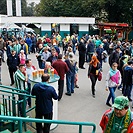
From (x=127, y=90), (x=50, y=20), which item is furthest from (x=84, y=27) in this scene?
(x=127, y=90)

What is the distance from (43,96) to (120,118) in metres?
2.07

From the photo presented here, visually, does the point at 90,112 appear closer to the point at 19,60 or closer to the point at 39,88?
the point at 39,88

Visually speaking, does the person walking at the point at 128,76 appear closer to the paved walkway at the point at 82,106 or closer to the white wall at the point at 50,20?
the paved walkway at the point at 82,106

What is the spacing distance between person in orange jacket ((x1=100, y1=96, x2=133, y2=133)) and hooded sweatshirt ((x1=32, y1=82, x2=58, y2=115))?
179 centimetres

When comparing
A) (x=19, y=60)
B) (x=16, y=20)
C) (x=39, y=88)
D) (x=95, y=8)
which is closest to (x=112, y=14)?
(x=95, y=8)

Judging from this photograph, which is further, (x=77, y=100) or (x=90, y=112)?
(x=77, y=100)

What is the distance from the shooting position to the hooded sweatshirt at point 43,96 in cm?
501

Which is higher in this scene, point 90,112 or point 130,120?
point 130,120

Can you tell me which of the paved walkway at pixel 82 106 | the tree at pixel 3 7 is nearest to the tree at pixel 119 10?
the paved walkway at pixel 82 106

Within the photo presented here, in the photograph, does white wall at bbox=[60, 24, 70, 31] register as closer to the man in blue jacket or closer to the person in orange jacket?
the man in blue jacket

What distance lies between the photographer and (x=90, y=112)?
295 inches

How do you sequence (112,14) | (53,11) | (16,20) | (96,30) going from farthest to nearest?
1. (53,11)
2. (112,14)
3. (96,30)
4. (16,20)

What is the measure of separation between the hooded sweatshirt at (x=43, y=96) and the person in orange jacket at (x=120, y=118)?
179 cm

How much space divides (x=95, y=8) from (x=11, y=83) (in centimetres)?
2755
